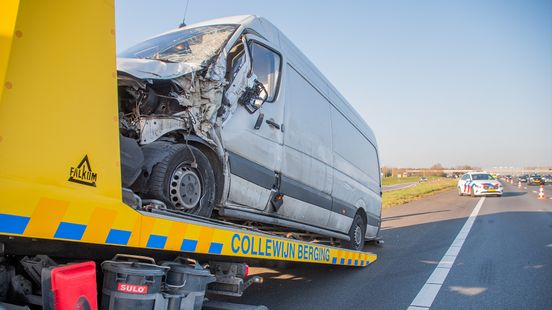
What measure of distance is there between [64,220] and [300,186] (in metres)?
3.63

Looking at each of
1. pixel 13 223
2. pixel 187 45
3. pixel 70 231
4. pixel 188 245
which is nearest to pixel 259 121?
pixel 187 45

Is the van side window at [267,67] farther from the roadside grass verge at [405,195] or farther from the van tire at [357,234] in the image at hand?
the roadside grass verge at [405,195]

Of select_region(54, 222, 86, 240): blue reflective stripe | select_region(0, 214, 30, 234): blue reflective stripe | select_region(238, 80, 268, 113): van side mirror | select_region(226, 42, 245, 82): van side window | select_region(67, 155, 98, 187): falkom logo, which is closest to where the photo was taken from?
select_region(0, 214, 30, 234): blue reflective stripe

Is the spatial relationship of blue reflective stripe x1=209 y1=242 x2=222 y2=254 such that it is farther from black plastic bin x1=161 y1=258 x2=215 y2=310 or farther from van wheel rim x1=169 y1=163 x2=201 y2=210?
van wheel rim x1=169 y1=163 x2=201 y2=210

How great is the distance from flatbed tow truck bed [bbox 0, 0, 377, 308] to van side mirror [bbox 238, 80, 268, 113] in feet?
6.01

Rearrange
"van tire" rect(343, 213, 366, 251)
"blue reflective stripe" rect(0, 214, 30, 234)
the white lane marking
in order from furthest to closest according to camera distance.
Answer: "van tire" rect(343, 213, 366, 251)
the white lane marking
"blue reflective stripe" rect(0, 214, 30, 234)

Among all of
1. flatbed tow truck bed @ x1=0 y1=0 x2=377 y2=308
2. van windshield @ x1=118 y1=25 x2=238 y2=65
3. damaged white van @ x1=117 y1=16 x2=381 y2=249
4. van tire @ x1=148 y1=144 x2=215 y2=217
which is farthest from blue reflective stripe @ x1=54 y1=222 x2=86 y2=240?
van windshield @ x1=118 y1=25 x2=238 y2=65

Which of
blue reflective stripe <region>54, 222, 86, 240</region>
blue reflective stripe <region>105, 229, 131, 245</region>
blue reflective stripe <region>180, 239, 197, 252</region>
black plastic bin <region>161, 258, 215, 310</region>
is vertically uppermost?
blue reflective stripe <region>54, 222, 86, 240</region>

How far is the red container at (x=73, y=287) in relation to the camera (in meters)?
2.21

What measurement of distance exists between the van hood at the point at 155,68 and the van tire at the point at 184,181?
57 cm

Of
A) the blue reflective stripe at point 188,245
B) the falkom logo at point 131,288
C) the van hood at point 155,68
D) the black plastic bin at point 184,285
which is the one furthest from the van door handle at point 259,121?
the falkom logo at point 131,288

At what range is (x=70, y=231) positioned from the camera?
220 cm

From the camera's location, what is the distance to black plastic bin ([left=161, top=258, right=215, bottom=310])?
287 cm

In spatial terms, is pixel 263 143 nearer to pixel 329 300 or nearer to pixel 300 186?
pixel 300 186
